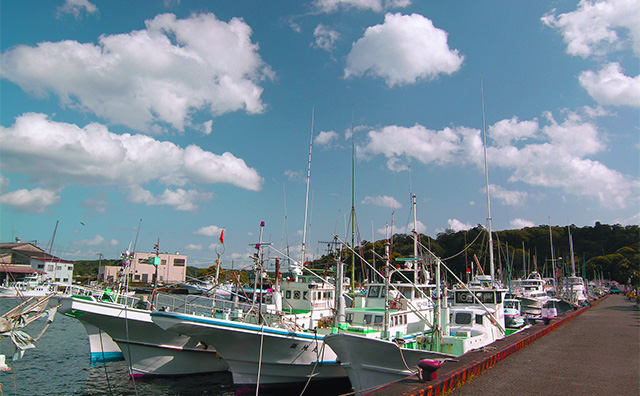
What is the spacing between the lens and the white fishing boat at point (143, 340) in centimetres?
1805

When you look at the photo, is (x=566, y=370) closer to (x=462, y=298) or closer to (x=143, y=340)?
(x=462, y=298)

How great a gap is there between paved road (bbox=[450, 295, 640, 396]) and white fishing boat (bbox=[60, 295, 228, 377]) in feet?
41.2

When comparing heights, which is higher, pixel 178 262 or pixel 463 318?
pixel 178 262

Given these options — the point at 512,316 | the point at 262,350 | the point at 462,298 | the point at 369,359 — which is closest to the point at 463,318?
the point at 462,298

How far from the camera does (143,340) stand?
19078 mm

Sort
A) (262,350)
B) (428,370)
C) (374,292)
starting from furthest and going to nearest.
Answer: (374,292)
(262,350)
(428,370)

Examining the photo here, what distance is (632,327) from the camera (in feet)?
84.7

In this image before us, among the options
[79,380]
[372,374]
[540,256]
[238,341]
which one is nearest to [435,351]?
[372,374]

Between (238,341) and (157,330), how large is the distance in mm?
5486

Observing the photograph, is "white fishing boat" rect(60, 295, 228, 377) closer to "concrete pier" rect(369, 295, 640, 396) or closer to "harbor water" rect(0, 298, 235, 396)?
"harbor water" rect(0, 298, 235, 396)

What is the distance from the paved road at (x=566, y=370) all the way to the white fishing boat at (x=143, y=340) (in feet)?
41.2

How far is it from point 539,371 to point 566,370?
0.99 m

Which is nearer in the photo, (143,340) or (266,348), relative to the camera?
(266,348)

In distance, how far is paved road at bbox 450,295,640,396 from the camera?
10.4m
